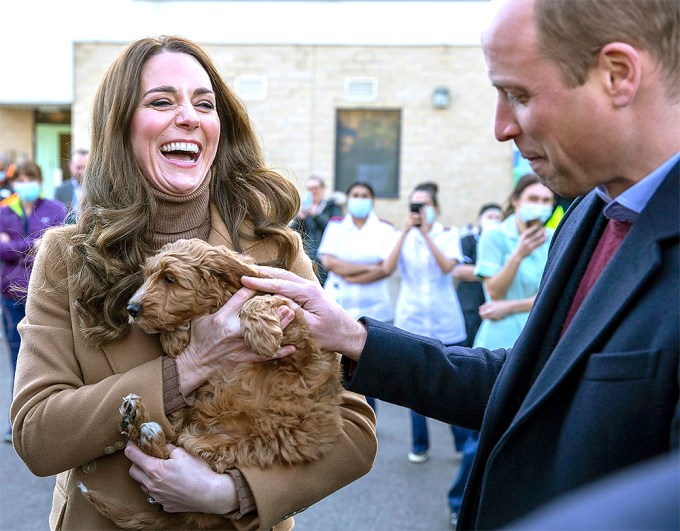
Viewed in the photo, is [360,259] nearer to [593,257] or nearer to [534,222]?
[534,222]

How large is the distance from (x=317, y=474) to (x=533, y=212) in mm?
4505

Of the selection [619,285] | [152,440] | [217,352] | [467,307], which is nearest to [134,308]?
[217,352]

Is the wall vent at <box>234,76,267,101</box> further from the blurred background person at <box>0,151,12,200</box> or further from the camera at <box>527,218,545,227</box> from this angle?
the camera at <box>527,218,545,227</box>

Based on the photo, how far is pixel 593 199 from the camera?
2.16 m

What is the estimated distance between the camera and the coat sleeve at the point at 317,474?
253cm

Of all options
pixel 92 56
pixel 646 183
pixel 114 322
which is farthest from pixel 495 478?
pixel 92 56

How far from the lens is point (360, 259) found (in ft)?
27.7

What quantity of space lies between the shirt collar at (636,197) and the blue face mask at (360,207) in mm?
7071

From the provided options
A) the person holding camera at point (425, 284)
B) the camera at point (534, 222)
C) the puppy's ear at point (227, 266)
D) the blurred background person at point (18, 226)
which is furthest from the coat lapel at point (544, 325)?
the blurred background person at point (18, 226)

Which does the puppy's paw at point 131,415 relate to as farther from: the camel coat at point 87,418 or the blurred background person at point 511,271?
the blurred background person at point 511,271

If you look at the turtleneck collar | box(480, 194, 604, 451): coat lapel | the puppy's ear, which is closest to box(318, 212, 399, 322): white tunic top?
the turtleneck collar

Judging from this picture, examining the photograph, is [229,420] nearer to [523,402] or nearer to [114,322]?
[114,322]

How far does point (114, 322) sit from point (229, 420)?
20.3 inches

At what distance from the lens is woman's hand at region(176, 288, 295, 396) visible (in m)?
→ 2.59
